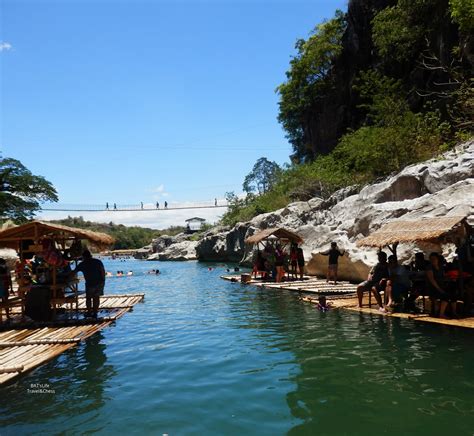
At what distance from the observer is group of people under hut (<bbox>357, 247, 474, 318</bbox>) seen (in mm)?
10250

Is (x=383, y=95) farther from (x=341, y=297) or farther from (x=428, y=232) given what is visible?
(x=428, y=232)

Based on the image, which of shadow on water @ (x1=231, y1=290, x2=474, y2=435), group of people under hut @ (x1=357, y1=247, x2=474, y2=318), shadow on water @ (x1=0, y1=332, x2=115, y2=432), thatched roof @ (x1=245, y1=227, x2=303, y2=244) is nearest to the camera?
shadow on water @ (x1=231, y1=290, x2=474, y2=435)

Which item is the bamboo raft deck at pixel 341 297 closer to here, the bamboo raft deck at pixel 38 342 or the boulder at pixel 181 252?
the bamboo raft deck at pixel 38 342

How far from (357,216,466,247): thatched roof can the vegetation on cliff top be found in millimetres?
8786

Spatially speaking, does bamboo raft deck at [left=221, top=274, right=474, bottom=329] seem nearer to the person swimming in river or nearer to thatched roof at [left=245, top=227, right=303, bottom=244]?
the person swimming in river

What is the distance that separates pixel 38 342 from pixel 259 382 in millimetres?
4622

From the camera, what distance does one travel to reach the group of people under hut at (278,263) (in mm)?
20484

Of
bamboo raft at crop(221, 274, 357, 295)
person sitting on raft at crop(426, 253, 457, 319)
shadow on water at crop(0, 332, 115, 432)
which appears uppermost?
person sitting on raft at crop(426, 253, 457, 319)

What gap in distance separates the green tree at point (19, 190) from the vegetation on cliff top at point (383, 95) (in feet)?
64.9

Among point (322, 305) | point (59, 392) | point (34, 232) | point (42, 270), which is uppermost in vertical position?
point (34, 232)

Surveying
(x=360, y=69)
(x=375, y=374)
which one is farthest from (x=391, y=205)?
(x=360, y=69)

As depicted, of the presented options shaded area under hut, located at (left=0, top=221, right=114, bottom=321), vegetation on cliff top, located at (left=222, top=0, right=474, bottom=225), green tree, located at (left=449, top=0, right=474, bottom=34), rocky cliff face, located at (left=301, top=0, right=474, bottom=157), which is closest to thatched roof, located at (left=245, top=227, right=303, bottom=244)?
vegetation on cliff top, located at (left=222, top=0, right=474, bottom=225)

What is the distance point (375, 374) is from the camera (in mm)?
7043

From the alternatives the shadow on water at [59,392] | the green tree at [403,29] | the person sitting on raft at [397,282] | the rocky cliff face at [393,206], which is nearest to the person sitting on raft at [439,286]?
the person sitting on raft at [397,282]
